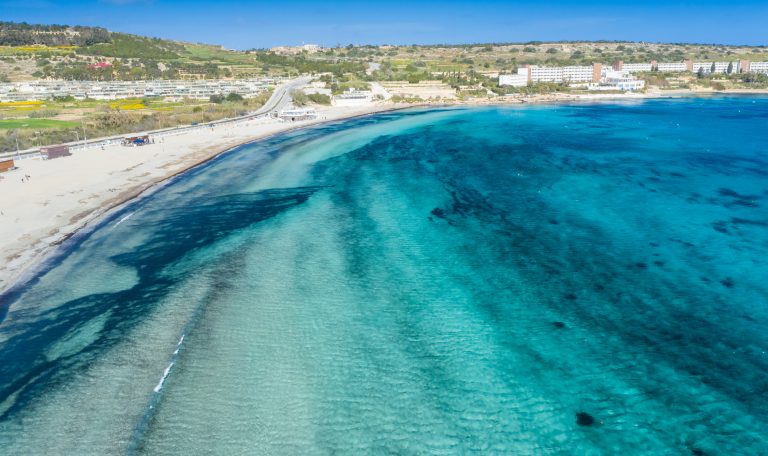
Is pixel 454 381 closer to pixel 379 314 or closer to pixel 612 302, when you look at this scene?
pixel 379 314

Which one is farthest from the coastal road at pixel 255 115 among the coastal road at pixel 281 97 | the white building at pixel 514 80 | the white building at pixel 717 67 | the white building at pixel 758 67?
the white building at pixel 758 67

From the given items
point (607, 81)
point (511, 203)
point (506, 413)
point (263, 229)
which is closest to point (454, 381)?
point (506, 413)

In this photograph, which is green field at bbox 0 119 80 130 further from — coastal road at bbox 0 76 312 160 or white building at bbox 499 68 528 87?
white building at bbox 499 68 528 87

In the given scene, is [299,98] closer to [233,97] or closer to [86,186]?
[233,97]

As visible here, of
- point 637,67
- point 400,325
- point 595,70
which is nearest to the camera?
point 400,325

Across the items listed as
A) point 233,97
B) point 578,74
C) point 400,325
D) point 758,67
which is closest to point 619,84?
point 578,74

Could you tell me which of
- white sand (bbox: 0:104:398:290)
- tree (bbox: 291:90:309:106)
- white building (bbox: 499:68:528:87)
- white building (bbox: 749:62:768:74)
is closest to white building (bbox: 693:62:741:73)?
white building (bbox: 749:62:768:74)
